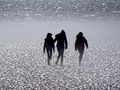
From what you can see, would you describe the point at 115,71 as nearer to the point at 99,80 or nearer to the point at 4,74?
the point at 99,80

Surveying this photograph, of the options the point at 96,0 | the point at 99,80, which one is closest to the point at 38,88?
the point at 99,80

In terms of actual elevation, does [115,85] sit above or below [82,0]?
below

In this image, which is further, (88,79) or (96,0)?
(96,0)

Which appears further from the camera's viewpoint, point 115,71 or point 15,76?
point 115,71

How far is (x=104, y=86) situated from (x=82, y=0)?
67.7ft

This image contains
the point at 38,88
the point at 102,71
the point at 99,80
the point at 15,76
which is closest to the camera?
the point at 38,88

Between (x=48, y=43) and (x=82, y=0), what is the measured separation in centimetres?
1509

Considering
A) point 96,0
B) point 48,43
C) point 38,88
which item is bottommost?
point 38,88

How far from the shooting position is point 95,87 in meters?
11.2

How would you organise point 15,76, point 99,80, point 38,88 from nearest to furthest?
point 38,88 < point 99,80 < point 15,76

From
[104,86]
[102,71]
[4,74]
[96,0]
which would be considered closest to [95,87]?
[104,86]

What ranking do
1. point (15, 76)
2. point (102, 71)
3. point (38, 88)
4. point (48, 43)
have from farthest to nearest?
point (48, 43) < point (102, 71) < point (15, 76) < point (38, 88)

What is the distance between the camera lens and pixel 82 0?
101 feet

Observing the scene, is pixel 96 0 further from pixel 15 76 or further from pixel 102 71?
pixel 15 76
